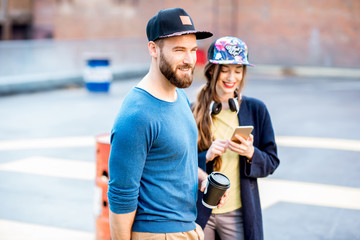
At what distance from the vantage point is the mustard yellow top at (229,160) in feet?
11.7

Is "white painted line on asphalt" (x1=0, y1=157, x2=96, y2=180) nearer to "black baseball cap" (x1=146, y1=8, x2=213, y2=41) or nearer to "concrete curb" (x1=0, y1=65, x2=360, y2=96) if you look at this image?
"black baseball cap" (x1=146, y1=8, x2=213, y2=41)

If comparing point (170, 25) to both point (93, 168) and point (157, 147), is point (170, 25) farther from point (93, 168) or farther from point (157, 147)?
point (93, 168)

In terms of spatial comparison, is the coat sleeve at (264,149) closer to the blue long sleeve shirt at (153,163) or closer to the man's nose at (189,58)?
the blue long sleeve shirt at (153,163)

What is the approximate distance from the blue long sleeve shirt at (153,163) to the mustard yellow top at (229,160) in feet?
2.68

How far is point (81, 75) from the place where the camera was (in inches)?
755

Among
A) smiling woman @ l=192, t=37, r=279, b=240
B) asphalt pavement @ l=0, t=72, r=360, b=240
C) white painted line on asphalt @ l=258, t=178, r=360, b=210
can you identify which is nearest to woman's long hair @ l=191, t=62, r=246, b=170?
smiling woman @ l=192, t=37, r=279, b=240

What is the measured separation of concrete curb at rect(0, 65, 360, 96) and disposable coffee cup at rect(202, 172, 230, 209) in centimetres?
1419

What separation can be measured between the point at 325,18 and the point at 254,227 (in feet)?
77.1

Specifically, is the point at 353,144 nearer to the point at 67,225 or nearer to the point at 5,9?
the point at 67,225

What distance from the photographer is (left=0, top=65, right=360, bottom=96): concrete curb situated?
16.7 meters

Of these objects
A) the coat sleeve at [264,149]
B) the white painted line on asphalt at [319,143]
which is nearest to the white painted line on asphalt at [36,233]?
the coat sleeve at [264,149]

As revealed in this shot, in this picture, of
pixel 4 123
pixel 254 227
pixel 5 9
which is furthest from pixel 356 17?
pixel 254 227

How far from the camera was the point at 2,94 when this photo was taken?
16.2 metres

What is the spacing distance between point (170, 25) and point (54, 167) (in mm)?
6199
